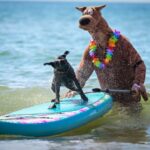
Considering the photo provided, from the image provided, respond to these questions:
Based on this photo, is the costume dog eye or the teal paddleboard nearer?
the teal paddleboard

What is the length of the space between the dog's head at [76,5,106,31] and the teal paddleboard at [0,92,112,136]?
78 cm

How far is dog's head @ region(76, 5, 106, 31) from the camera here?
7.47m

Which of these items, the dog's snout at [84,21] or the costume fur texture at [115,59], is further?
the costume fur texture at [115,59]

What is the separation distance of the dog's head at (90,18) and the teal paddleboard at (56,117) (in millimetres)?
781

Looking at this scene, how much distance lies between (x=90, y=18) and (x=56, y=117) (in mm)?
1399

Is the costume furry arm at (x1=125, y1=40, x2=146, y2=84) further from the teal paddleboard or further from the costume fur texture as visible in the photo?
the teal paddleboard

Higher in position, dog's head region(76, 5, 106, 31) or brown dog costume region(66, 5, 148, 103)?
dog's head region(76, 5, 106, 31)

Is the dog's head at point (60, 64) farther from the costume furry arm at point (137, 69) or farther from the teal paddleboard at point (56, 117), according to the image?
Answer: the costume furry arm at point (137, 69)

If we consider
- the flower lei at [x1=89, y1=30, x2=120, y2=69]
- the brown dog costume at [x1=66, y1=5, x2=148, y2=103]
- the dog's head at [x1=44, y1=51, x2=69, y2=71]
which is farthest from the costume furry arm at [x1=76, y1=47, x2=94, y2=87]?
the dog's head at [x1=44, y1=51, x2=69, y2=71]

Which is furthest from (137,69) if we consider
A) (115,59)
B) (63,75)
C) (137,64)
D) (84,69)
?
(63,75)

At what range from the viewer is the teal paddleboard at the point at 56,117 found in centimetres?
645

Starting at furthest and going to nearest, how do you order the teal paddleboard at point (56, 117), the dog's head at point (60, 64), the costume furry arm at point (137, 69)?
1. the costume furry arm at point (137, 69)
2. the dog's head at point (60, 64)
3. the teal paddleboard at point (56, 117)

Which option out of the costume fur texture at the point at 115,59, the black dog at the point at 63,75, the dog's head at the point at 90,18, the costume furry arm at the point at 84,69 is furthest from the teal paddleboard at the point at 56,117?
the dog's head at the point at 90,18

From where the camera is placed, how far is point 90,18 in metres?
7.51
